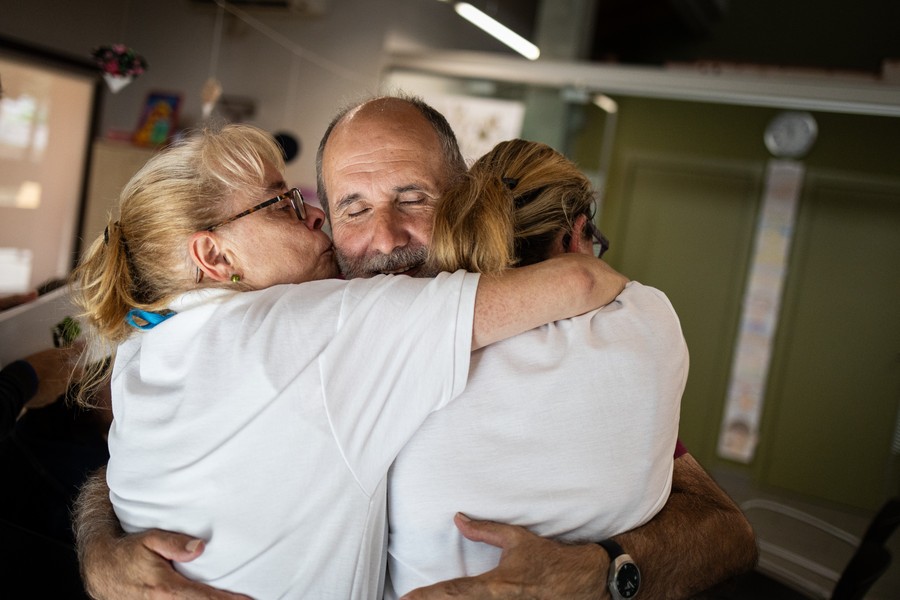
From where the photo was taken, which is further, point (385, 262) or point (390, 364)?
point (385, 262)

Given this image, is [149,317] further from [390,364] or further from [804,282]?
[804,282]

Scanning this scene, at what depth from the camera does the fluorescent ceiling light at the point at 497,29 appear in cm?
627

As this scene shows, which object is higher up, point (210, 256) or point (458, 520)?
point (210, 256)

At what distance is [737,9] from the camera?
8859mm

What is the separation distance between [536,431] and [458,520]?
0.64 feet

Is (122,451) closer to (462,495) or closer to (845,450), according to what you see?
(462,495)

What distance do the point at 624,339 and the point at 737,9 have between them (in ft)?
28.3

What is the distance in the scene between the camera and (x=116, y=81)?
2.42 metres

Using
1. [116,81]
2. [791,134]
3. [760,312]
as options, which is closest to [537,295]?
[116,81]

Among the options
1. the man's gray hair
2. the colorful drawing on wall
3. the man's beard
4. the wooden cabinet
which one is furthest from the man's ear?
the colorful drawing on wall

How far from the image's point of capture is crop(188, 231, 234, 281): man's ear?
5.33 feet

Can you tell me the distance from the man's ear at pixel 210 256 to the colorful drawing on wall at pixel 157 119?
1.01 metres

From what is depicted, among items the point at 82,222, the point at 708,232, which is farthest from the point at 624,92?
the point at 82,222

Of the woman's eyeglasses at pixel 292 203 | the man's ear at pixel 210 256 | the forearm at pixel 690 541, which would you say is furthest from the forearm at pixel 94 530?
the forearm at pixel 690 541
